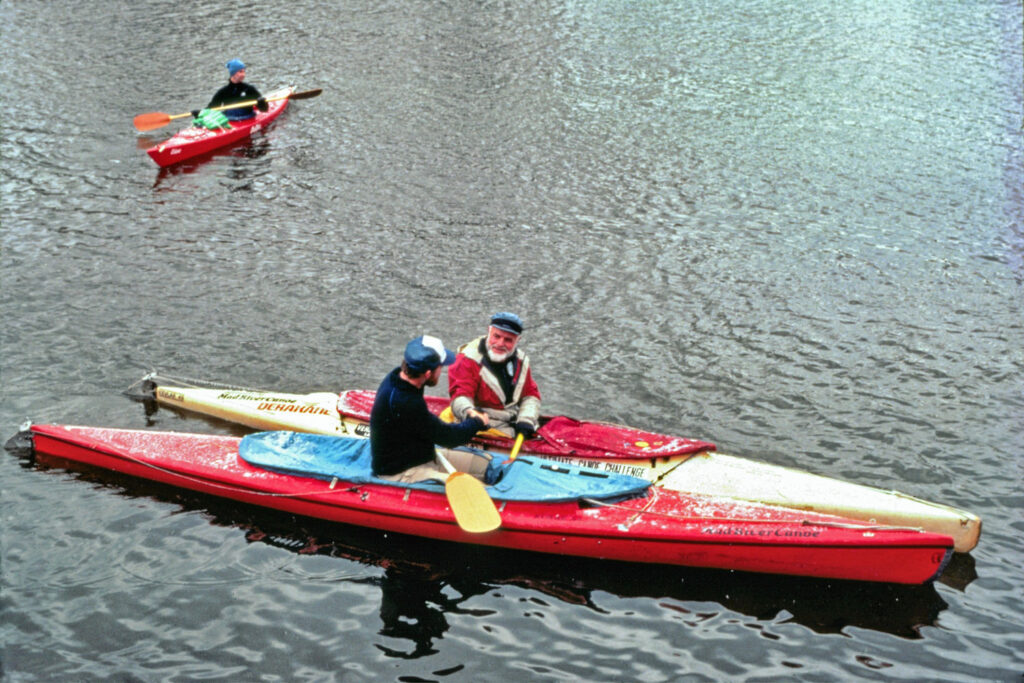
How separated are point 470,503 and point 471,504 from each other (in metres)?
0.01

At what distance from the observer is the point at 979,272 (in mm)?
14766

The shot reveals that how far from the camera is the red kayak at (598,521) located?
26.7ft

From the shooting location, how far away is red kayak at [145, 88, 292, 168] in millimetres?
18125

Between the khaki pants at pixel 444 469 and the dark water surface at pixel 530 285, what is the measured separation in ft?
2.29

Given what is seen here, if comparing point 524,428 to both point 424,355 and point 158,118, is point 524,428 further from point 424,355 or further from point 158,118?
point 158,118

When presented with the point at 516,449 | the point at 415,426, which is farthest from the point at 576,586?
the point at 415,426

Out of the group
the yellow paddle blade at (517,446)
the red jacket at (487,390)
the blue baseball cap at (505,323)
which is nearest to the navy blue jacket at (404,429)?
the yellow paddle blade at (517,446)

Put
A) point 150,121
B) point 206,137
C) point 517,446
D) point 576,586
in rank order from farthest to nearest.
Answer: point 150,121
point 206,137
point 517,446
point 576,586

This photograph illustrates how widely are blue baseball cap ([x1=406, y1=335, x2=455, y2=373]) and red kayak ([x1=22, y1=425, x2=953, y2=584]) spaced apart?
1.35 meters

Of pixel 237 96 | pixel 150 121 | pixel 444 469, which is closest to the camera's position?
pixel 444 469

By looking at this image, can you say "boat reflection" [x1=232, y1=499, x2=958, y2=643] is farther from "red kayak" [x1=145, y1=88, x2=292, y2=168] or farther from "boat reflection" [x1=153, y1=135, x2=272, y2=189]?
"red kayak" [x1=145, y1=88, x2=292, y2=168]

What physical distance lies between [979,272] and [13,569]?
13.5m

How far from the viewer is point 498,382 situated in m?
9.57

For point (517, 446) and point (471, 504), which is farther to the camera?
point (517, 446)
